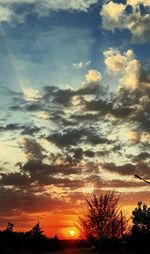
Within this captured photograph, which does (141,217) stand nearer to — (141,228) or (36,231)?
(141,228)

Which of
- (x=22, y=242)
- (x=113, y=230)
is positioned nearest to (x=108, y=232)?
(x=113, y=230)

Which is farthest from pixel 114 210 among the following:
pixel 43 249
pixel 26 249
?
pixel 43 249

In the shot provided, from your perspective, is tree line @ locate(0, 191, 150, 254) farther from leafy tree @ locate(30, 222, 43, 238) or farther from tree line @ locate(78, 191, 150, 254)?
leafy tree @ locate(30, 222, 43, 238)

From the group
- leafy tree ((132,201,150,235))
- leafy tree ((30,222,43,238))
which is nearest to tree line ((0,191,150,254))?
leafy tree ((132,201,150,235))

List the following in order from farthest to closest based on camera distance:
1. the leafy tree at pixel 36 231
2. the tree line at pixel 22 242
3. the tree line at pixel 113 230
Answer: the leafy tree at pixel 36 231
the tree line at pixel 22 242
the tree line at pixel 113 230

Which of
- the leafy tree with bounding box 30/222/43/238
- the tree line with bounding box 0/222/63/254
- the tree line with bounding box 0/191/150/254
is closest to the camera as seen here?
the tree line with bounding box 0/191/150/254

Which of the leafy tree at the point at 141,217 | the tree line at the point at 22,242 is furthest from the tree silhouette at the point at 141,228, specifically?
the tree line at the point at 22,242

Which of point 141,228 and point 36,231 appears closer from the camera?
point 141,228

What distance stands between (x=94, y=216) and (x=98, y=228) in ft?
9.57

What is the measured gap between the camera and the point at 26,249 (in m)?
112

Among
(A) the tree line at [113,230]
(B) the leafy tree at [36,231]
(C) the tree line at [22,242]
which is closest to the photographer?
(A) the tree line at [113,230]

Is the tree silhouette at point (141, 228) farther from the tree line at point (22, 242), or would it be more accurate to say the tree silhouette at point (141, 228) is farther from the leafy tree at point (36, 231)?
the leafy tree at point (36, 231)

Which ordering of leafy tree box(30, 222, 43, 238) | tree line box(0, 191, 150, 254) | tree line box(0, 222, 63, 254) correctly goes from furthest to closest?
leafy tree box(30, 222, 43, 238) → tree line box(0, 222, 63, 254) → tree line box(0, 191, 150, 254)

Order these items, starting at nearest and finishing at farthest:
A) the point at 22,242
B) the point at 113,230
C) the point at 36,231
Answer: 1. the point at 113,230
2. the point at 22,242
3. the point at 36,231
